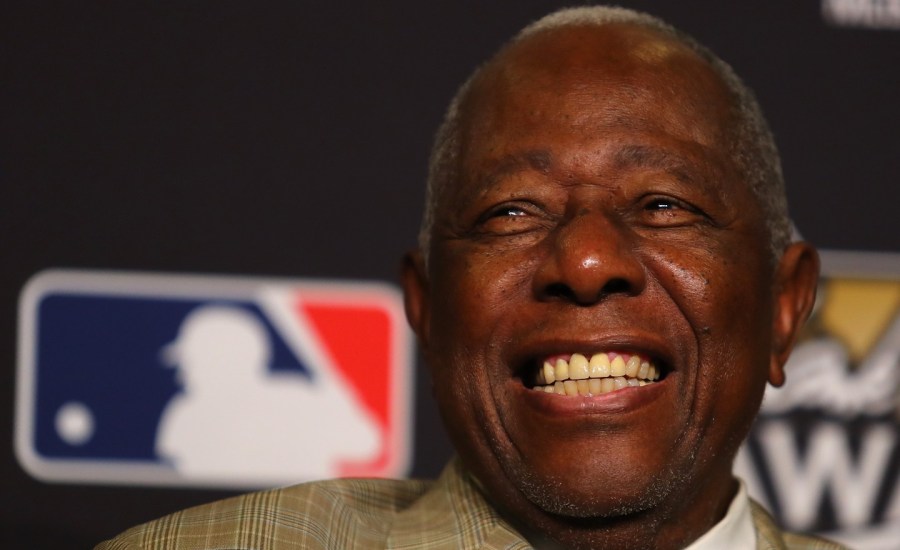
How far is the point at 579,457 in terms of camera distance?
130cm

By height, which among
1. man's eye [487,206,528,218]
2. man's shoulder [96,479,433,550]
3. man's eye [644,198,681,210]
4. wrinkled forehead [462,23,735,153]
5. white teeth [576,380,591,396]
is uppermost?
wrinkled forehead [462,23,735,153]

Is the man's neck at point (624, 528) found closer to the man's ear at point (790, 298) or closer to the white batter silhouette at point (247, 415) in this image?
the man's ear at point (790, 298)

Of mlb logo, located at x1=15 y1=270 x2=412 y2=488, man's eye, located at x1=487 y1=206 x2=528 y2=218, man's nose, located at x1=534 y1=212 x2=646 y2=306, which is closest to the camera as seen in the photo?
man's nose, located at x1=534 y1=212 x2=646 y2=306

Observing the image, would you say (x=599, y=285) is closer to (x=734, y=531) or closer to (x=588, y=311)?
(x=588, y=311)

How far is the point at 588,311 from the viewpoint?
1315mm

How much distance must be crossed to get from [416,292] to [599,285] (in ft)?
1.13

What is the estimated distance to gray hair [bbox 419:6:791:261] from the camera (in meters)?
1.47

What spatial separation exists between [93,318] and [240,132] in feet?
1.14

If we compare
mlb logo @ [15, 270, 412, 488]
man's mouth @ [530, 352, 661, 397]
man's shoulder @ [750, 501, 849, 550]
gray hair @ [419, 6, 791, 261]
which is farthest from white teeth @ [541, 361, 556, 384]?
mlb logo @ [15, 270, 412, 488]

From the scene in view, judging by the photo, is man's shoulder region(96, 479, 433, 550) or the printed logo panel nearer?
man's shoulder region(96, 479, 433, 550)

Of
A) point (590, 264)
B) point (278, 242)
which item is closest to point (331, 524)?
point (590, 264)

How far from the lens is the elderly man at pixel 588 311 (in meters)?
1.32

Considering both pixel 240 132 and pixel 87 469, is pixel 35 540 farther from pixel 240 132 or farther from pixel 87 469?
pixel 240 132

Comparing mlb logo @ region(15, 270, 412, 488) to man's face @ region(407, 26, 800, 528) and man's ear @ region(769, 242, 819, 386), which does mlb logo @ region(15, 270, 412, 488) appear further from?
man's ear @ region(769, 242, 819, 386)
